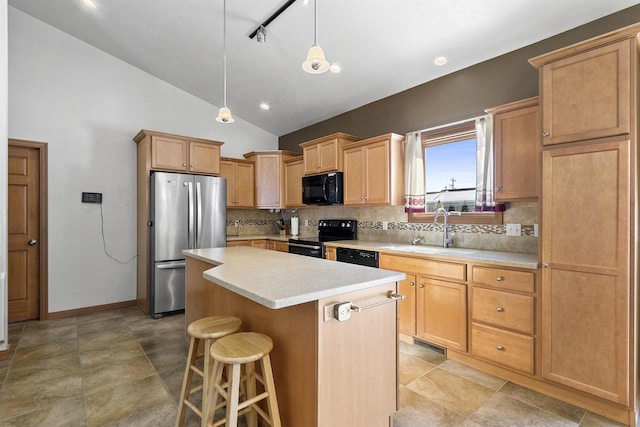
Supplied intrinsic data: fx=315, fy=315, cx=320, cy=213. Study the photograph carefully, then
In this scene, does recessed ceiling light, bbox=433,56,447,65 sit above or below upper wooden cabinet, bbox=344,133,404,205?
above

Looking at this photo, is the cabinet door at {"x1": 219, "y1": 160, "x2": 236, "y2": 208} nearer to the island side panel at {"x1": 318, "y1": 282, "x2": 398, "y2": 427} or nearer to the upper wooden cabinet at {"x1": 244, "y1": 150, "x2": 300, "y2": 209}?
the upper wooden cabinet at {"x1": 244, "y1": 150, "x2": 300, "y2": 209}

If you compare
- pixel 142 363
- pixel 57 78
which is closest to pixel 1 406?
pixel 142 363

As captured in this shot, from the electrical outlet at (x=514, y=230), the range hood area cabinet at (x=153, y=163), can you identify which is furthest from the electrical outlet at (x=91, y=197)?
the electrical outlet at (x=514, y=230)

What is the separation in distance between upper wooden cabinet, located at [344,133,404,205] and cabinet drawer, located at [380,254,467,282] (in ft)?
2.49

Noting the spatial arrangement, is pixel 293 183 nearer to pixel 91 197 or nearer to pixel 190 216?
pixel 190 216

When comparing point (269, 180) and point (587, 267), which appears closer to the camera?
point (587, 267)

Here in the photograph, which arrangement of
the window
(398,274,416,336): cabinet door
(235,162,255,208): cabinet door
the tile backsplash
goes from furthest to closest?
(235,162,255,208): cabinet door → the window → (398,274,416,336): cabinet door → the tile backsplash

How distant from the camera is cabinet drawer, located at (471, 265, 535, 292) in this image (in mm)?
2239

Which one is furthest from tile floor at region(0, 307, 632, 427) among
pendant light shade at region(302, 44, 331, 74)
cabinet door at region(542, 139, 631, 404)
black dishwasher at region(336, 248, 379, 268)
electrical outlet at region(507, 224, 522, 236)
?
pendant light shade at region(302, 44, 331, 74)

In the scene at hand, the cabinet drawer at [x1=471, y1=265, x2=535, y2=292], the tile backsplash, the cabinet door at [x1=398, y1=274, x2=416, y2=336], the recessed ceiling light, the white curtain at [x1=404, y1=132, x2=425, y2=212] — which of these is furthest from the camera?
the white curtain at [x1=404, y1=132, x2=425, y2=212]

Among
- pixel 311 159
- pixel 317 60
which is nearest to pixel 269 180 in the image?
pixel 311 159

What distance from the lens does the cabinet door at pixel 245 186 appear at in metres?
5.04

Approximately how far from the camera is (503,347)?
2.36m

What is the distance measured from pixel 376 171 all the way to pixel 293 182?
1.68 meters
